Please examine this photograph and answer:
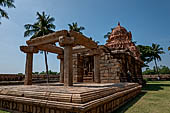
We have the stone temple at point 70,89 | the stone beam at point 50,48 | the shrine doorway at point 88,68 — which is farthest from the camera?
the shrine doorway at point 88,68

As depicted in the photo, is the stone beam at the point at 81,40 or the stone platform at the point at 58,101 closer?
the stone platform at the point at 58,101

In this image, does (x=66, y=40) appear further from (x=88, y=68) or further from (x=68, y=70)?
(x=88, y=68)

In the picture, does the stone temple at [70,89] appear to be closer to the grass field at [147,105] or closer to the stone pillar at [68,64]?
the stone pillar at [68,64]

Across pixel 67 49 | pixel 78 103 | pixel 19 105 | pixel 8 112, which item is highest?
pixel 67 49

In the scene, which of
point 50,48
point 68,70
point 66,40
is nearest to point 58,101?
point 68,70

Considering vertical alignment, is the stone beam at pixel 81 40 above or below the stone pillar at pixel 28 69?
above

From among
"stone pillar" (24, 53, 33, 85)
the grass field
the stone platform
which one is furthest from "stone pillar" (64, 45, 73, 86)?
"stone pillar" (24, 53, 33, 85)

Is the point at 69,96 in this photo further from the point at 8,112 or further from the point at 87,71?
the point at 87,71

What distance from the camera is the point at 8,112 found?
3924 mm

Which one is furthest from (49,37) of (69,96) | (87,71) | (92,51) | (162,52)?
(162,52)

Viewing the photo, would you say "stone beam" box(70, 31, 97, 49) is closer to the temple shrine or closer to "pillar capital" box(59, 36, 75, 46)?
the temple shrine

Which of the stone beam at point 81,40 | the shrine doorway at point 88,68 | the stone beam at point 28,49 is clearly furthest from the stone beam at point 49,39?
the shrine doorway at point 88,68

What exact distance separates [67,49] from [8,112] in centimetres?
311

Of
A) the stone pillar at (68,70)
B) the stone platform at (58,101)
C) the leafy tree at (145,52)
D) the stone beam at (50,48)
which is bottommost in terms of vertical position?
the stone platform at (58,101)
